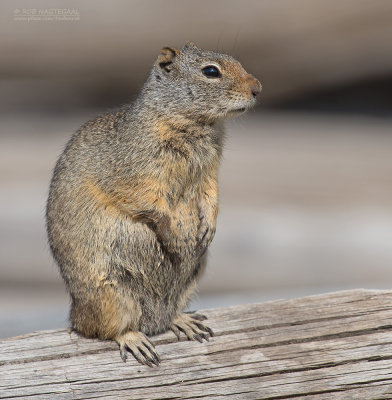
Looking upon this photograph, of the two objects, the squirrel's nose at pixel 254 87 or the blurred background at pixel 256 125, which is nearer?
the squirrel's nose at pixel 254 87

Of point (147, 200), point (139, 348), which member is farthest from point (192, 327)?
point (147, 200)

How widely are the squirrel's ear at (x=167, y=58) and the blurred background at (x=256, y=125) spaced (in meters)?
2.50

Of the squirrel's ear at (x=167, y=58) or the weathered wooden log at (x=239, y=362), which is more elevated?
the squirrel's ear at (x=167, y=58)

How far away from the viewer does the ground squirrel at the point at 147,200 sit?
4254mm

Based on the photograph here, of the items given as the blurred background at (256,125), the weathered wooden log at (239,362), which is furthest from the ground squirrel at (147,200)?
the blurred background at (256,125)

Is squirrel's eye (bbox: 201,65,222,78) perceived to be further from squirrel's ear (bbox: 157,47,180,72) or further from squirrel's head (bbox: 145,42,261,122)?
squirrel's ear (bbox: 157,47,180,72)

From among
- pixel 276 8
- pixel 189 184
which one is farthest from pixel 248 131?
pixel 189 184

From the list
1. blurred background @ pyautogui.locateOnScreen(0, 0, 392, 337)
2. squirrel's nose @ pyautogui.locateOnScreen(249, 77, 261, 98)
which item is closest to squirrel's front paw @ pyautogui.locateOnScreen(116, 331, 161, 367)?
squirrel's nose @ pyautogui.locateOnScreen(249, 77, 261, 98)

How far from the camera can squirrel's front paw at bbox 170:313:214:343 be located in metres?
4.32

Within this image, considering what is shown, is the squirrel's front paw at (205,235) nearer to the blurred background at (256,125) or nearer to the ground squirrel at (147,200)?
the ground squirrel at (147,200)

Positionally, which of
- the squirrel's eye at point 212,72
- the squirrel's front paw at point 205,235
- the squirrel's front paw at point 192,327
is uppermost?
the squirrel's eye at point 212,72

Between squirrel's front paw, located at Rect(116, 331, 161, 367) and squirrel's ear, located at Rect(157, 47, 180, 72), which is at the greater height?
squirrel's ear, located at Rect(157, 47, 180, 72)

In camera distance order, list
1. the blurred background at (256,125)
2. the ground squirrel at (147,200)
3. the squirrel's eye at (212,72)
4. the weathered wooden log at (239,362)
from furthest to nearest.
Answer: the blurred background at (256,125)
the squirrel's eye at (212,72)
the ground squirrel at (147,200)
the weathered wooden log at (239,362)

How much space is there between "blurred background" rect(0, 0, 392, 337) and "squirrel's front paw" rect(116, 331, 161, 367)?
2280 mm
